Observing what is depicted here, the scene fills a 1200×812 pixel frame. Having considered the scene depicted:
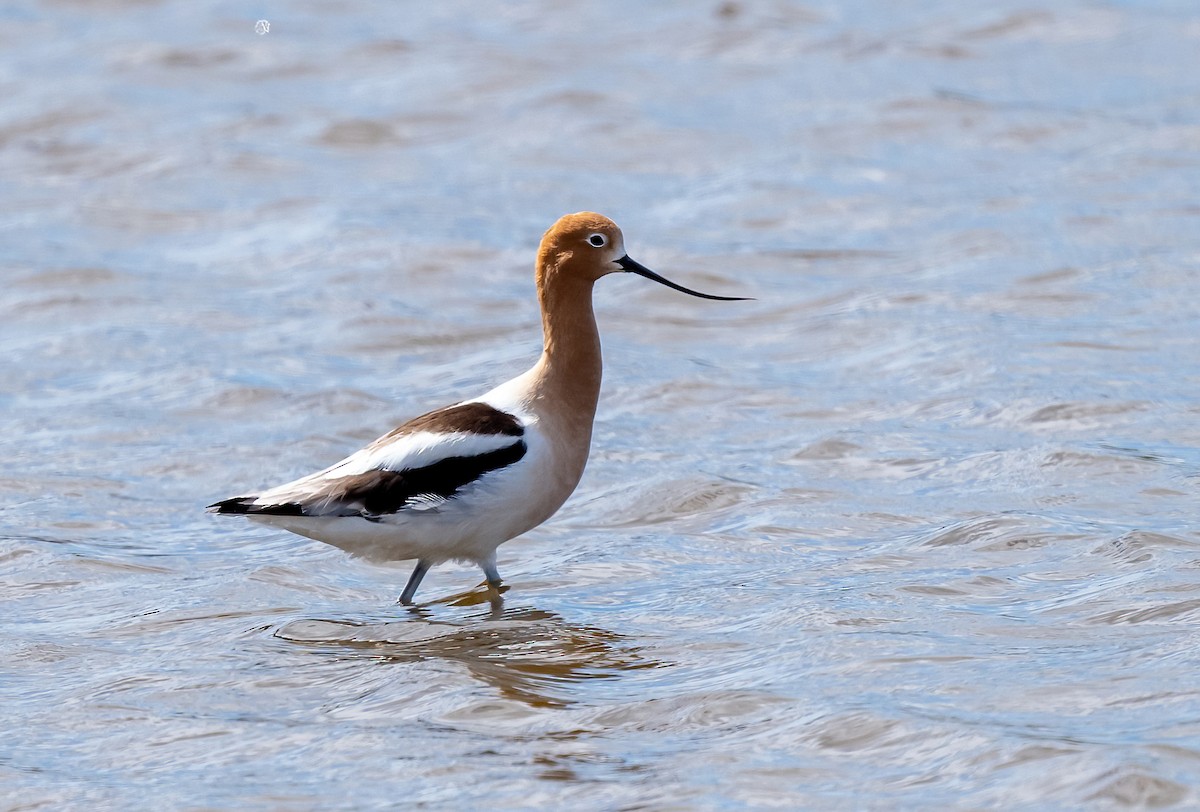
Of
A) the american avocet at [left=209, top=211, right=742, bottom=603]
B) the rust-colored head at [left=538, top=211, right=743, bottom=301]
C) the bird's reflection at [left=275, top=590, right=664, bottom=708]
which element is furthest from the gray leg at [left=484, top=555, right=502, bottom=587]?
the rust-colored head at [left=538, top=211, right=743, bottom=301]

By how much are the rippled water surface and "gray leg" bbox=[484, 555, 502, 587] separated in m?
0.17

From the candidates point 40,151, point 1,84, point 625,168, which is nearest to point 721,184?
point 625,168

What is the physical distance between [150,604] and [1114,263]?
886cm

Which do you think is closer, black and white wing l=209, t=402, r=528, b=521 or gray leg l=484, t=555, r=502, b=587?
black and white wing l=209, t=402, r=528, b=521

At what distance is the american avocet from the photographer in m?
8.76

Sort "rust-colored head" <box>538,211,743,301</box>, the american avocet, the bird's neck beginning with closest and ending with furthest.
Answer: the american avocet, the bird's neck, "rust-colored head" <box>538,211,743,301</box>

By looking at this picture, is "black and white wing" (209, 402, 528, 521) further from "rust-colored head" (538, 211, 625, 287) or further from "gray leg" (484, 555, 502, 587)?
"rust-colored head" (538, 211, 625, 287)

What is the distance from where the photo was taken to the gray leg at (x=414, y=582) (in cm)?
918

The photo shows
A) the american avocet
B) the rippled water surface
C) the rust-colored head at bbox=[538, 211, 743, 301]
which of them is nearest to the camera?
the rippled water surface

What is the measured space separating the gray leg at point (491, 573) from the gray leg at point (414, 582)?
29cm

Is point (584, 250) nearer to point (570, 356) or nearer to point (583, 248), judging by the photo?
A: point (583, 248)

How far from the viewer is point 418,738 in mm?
7559

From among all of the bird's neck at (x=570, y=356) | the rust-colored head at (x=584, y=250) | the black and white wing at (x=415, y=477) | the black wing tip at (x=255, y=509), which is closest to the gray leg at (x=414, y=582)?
the black and white wing at (x=415, y=477)

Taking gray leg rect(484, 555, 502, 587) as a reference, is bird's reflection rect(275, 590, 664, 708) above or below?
below
